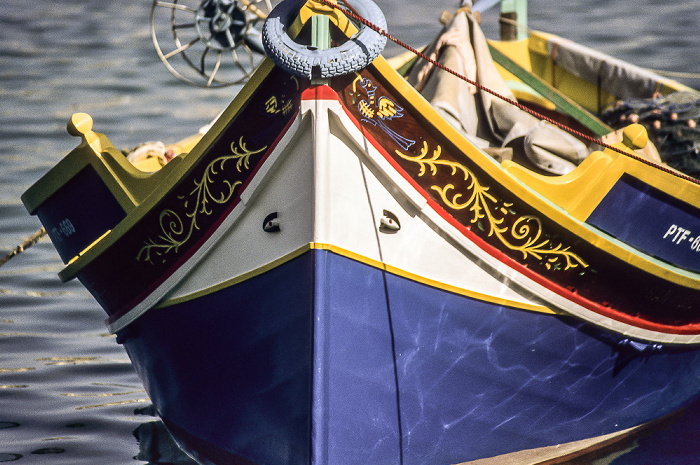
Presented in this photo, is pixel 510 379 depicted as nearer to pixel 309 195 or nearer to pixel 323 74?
pixel 309 195

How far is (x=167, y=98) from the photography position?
42.9 ft

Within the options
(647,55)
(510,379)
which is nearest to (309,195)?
(510,379)

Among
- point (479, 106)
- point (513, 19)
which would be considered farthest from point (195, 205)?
point (513, 19)

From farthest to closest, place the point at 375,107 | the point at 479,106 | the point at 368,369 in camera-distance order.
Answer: the point at 479,106 < the point at 368,369 < the point at 375,107

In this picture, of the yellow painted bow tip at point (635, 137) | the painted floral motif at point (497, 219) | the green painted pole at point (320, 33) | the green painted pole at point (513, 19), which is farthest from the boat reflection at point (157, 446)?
the green painted pole at point (513, 19)

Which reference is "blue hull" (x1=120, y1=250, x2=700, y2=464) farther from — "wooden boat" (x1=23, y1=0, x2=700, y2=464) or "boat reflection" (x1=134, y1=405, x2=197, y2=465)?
"boat reflection" (x1=134, y1=405, x2=197, y2=465)

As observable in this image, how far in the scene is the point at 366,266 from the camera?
3.19 m

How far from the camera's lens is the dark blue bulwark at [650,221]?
3.37 metres

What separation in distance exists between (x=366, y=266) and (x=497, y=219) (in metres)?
0.50

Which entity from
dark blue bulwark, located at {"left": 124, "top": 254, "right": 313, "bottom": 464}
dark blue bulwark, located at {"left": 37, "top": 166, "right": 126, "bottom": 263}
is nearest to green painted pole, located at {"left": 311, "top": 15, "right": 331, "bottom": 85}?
dark blue bulwark, located at {"left": 124, "top": 254, "right": 313, "bottom": 464}

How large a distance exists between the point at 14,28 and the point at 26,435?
478 inches

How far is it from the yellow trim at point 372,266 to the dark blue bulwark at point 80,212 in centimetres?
45

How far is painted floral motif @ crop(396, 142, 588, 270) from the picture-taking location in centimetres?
316

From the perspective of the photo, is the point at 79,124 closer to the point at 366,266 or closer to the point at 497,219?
the point at 366,266
